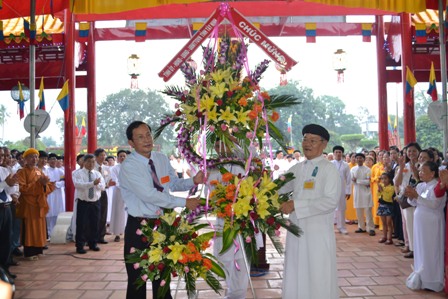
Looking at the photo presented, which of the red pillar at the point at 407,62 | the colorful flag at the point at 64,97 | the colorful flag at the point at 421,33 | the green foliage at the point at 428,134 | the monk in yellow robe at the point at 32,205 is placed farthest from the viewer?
the green foliage at the point at 428,134

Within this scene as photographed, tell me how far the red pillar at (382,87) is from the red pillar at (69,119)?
19.0 ft

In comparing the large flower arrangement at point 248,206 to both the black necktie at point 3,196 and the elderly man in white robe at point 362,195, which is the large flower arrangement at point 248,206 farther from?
the elderly man in white robe at point 362,195

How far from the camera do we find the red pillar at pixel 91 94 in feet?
28.8

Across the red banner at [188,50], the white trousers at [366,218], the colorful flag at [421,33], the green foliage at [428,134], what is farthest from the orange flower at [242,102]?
the green foliage at [428,134]

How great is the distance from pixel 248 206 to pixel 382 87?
7.31 m

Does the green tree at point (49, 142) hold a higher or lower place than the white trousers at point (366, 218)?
higher

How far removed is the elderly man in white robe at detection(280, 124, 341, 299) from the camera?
9.45 feet

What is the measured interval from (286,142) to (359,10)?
18.2 feet

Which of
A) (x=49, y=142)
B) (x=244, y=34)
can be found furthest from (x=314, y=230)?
(x=49, y=142)

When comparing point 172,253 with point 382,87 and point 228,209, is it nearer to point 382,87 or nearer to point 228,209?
point 228,209

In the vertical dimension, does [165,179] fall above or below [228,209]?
above

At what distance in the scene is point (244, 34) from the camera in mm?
3246

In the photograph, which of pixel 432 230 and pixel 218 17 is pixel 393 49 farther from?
pixel 218 17

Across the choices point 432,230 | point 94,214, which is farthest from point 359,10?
point 94,214
